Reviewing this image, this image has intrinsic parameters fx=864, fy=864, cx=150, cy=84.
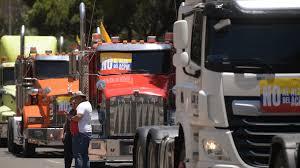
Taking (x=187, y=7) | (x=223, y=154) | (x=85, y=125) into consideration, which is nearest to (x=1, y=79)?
(x=85, y=125)

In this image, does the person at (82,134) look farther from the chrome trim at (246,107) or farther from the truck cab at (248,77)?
the chrome trim at (246,107)

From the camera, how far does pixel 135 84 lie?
19891 mm

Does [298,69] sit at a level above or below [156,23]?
above

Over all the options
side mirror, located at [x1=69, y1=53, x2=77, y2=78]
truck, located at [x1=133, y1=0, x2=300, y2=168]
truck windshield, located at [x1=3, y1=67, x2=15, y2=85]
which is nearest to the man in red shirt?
side mirror, located at [x1=69, y1=53, x2=77, y2=78]

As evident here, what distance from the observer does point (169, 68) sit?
805 inches

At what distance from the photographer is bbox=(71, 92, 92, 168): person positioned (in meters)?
16.5

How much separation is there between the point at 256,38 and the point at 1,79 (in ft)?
67.8

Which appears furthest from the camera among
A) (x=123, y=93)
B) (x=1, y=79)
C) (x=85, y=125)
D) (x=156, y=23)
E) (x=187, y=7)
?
(x=156, y=23)

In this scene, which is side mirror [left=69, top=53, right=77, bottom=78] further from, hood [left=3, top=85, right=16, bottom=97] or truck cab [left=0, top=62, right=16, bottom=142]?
hood [left=3, top=85, right=16, bottom=97]

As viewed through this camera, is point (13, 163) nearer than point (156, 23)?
Yes

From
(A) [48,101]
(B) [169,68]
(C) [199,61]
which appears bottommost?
(A) [48,101]

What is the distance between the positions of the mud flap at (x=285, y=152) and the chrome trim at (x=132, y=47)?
36.0ft

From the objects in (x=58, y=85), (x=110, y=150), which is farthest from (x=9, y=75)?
(x=110, y=150)

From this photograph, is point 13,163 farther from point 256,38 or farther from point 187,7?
point 256,38
